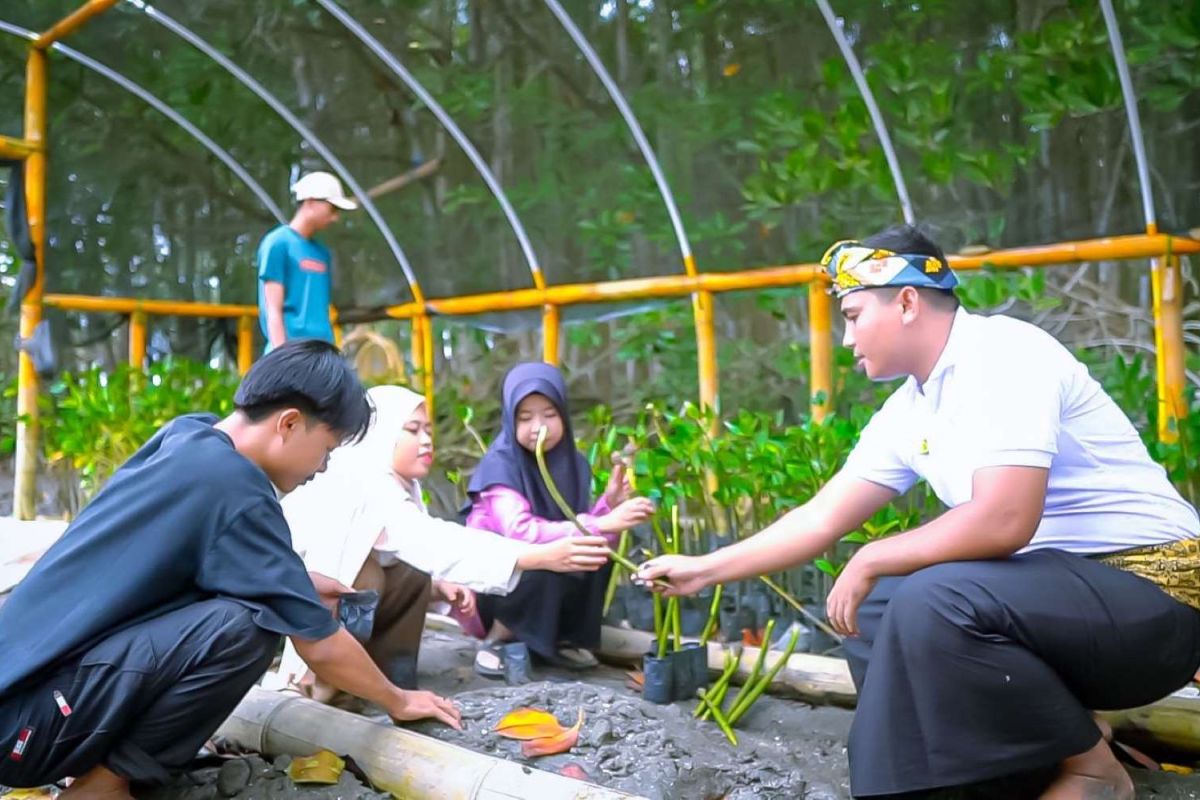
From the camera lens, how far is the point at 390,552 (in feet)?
9.02

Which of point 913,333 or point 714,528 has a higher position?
point 913,333

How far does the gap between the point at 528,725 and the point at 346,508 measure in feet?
2.32

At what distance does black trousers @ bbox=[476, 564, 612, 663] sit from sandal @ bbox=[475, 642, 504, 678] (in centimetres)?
8

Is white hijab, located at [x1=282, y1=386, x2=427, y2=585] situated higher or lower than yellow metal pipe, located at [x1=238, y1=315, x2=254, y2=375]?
lower

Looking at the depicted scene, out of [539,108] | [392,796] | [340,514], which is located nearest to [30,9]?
[539,108]

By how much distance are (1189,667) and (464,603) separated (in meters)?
1.74

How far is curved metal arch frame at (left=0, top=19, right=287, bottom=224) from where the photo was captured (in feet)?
19.9

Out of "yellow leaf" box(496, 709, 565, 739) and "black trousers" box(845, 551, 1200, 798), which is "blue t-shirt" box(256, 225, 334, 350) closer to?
"yellow leaf" box(496, 709, 565, 739)

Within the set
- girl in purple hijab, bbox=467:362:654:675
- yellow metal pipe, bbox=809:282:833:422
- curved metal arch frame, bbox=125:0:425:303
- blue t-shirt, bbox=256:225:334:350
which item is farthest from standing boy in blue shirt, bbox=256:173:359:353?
yellow metal pipe, bbox=809:282:833:422

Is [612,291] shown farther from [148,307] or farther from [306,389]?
[148,307]

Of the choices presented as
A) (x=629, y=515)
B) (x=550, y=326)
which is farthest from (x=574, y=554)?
(x=550, y=326)

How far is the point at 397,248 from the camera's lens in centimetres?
617

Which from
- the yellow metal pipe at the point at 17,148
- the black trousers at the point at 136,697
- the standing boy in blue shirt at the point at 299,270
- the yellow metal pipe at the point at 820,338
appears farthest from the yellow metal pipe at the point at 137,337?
the black trousers at the point at 136,697

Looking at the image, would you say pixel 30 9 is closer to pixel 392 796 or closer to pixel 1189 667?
pixel 392 796
